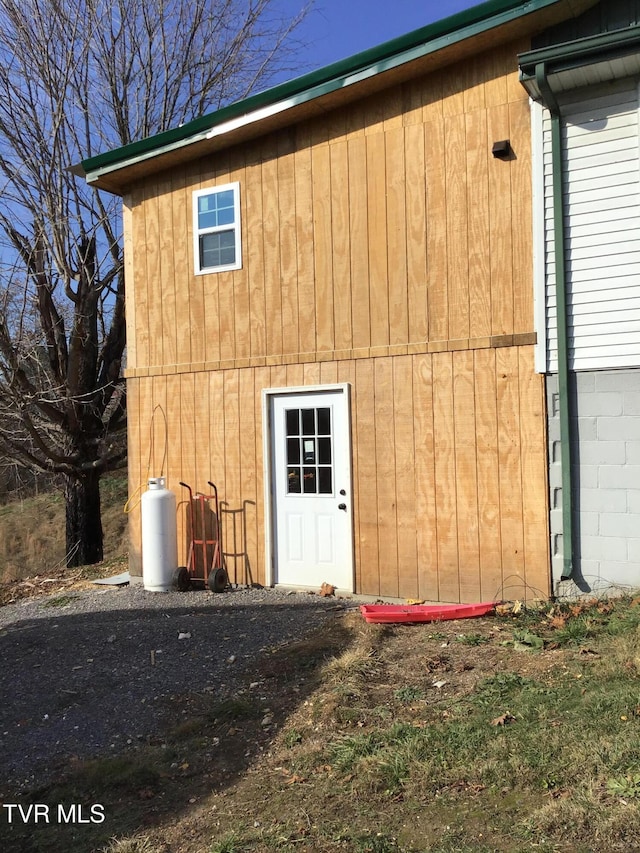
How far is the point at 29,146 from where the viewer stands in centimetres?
1248

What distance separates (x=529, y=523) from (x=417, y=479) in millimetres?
1171

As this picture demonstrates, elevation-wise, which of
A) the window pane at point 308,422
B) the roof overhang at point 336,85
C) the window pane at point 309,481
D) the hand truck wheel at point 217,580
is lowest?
the hand truck wheel at point 217,580

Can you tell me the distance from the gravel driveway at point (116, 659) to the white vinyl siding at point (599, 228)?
352cm

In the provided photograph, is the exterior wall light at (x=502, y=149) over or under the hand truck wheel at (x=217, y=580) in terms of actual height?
over

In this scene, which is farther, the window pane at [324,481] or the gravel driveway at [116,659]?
the window pane at [324,481]

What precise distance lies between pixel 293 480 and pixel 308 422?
26.3 inches

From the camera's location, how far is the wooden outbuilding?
6730mm

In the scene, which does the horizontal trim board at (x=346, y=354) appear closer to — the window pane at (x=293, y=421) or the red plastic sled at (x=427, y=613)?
the window pane at (x=293, y=421)

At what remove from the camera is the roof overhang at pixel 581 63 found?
19.2 ft

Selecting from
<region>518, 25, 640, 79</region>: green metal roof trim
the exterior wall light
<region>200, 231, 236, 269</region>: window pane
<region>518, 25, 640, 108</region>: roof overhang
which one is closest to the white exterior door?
<region>200, 231, 236, 269</region>: window pane

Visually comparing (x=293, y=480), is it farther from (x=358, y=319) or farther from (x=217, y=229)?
(x=217, y=229)

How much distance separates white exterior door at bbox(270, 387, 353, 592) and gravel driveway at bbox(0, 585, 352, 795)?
362 millimetres

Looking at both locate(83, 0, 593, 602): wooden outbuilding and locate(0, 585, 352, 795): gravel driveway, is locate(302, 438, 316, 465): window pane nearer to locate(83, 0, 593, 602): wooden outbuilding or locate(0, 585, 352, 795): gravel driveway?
locate(83, 0, 593, 602): wooden outbuilding

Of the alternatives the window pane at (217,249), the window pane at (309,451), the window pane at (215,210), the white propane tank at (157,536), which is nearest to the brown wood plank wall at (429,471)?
the window pane at (309,451)
